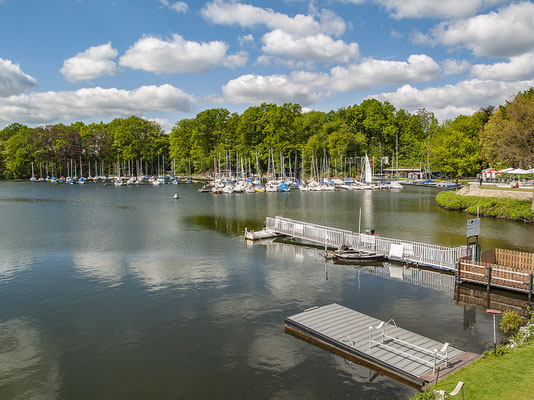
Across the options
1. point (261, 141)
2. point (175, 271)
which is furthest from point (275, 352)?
point (261, 141)

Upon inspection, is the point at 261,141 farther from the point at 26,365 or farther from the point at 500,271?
the point at 26,365

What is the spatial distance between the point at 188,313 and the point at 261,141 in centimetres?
13387

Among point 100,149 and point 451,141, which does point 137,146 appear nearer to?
point 100,149

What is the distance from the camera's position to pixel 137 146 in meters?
174

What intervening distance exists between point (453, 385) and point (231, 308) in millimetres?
12723

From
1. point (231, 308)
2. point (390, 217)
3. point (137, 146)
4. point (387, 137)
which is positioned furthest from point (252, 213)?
point (137, 146)

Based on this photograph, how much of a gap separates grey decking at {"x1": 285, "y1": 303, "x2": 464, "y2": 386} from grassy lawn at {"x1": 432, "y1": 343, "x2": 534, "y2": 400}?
123 centimetres

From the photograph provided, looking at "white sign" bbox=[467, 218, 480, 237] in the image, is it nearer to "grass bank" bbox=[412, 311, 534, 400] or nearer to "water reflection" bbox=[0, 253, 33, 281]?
"grass bank" bbox=[412, 311, 534, 400]

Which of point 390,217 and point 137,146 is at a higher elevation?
point 137,146

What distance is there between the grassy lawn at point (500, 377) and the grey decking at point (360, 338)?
4.03 ft

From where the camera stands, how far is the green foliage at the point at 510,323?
758 inches

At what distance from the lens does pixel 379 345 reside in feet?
55.7

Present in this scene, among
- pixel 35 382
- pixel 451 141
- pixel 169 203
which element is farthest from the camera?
pixel 451 141

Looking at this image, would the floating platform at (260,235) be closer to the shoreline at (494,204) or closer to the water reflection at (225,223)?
the water reflection at (225,223)
